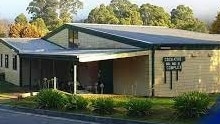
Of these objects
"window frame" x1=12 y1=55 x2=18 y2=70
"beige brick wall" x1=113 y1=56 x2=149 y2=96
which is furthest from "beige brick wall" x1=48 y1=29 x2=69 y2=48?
"beige brick wall" x1=113 y1=56 x2=149 y2=96

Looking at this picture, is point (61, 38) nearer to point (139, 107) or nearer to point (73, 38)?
point (73, 38)

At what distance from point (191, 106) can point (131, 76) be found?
11.6 m

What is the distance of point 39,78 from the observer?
3353cm

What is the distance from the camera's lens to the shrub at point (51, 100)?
62.0 ft

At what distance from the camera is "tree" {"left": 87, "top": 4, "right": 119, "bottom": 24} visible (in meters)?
71.1

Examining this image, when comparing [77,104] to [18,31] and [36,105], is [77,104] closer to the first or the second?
[36,105]

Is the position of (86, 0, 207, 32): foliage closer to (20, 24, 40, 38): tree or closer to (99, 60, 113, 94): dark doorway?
(20, 24, 40, 38): tree

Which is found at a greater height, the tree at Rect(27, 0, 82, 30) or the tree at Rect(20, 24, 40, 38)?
the tree at Rect(27, 0, 82, 30)

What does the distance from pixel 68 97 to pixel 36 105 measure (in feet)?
6.18

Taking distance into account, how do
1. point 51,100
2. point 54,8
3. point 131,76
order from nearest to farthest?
point 51,100 < point 131,76 < point 54,8

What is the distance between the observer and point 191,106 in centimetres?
1473

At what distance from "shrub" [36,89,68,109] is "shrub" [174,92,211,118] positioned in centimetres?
538

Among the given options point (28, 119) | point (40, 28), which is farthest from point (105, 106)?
point (40, 28)

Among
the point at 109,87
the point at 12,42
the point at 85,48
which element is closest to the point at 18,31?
the point at 12,42
